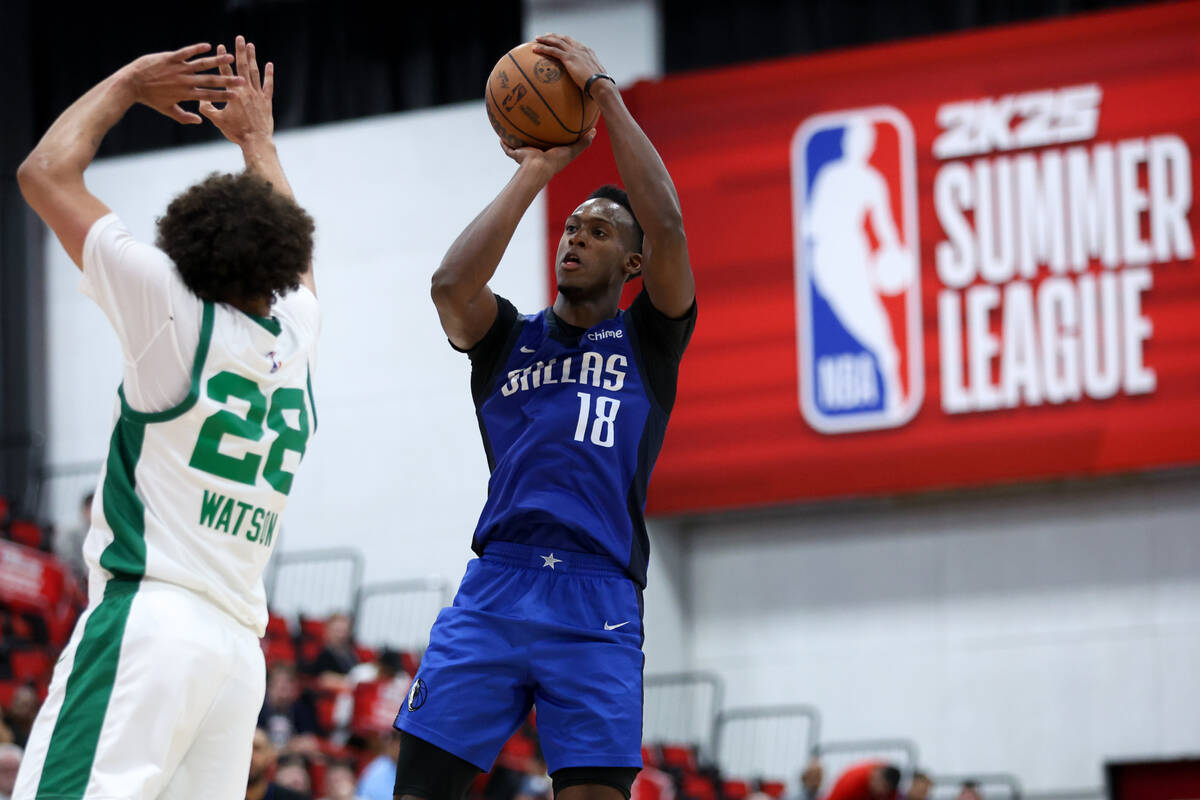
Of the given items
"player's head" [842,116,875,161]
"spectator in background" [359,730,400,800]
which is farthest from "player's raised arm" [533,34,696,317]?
"player's head" [842,116,875,161]

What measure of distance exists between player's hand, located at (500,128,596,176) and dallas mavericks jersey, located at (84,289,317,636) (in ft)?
3.53

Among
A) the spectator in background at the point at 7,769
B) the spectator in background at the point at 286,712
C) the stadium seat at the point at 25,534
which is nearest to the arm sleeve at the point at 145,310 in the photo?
the spectator in background at the point at 7,769

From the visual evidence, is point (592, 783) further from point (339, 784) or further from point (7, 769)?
point (339, 784)

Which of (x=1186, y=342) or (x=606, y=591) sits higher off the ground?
(x=1186, y=342)

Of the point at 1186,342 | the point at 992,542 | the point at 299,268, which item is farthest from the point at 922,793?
the point at 299,268

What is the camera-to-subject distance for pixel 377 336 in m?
17.0

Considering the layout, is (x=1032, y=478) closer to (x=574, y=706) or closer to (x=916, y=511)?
(x=916, y=511)

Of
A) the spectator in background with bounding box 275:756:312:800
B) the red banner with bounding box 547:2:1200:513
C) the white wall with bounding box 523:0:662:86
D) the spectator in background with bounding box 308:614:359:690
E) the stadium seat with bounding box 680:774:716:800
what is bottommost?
the stadium seat with bounding box 680:774:716:800

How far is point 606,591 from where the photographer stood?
4504mm

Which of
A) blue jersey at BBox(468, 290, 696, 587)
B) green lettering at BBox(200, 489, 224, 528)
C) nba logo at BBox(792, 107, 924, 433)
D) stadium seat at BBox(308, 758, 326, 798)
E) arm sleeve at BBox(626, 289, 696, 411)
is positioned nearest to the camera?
green lettering at BBox(200, 489, 224, 528)

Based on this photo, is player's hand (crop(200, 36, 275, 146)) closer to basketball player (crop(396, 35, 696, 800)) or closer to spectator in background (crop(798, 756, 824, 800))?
basketball player (crop(396, 35, 696, 800))

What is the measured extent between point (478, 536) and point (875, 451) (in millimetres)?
11203

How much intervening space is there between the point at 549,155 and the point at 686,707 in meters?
12.0

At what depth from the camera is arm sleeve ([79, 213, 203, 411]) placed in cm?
376
